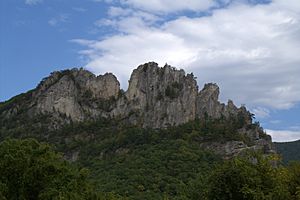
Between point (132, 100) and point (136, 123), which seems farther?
point (132, 100)

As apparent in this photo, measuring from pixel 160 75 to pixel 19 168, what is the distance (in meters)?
114

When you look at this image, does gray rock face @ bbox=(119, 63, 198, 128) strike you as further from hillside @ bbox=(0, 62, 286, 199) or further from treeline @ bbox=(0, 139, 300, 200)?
treeline @ bbox=(0, 139, 300, 200)

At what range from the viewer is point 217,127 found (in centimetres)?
12938

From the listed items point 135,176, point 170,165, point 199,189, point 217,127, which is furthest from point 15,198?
point 217,127

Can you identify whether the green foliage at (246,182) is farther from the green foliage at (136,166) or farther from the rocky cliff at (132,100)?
the rocky cliff at (132,100)

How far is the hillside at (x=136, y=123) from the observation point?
11244 centimetres

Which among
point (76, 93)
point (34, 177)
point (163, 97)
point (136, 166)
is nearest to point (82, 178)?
point (34, 177)

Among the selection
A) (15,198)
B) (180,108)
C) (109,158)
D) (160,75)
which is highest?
(160,75)

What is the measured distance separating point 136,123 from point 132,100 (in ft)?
25.2

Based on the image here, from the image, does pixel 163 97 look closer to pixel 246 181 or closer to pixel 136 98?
pixel 136 98

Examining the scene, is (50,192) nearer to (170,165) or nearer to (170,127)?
(170,165)

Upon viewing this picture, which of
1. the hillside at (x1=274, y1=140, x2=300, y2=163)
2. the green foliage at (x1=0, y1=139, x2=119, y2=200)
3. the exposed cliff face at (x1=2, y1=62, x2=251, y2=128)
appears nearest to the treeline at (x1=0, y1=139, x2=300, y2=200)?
the green foliage at (x1=0, y1=139, x2=119, y2=200)

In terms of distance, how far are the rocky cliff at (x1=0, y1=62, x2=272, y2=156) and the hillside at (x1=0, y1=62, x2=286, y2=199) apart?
25 cm

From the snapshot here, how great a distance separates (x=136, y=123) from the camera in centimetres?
13975
